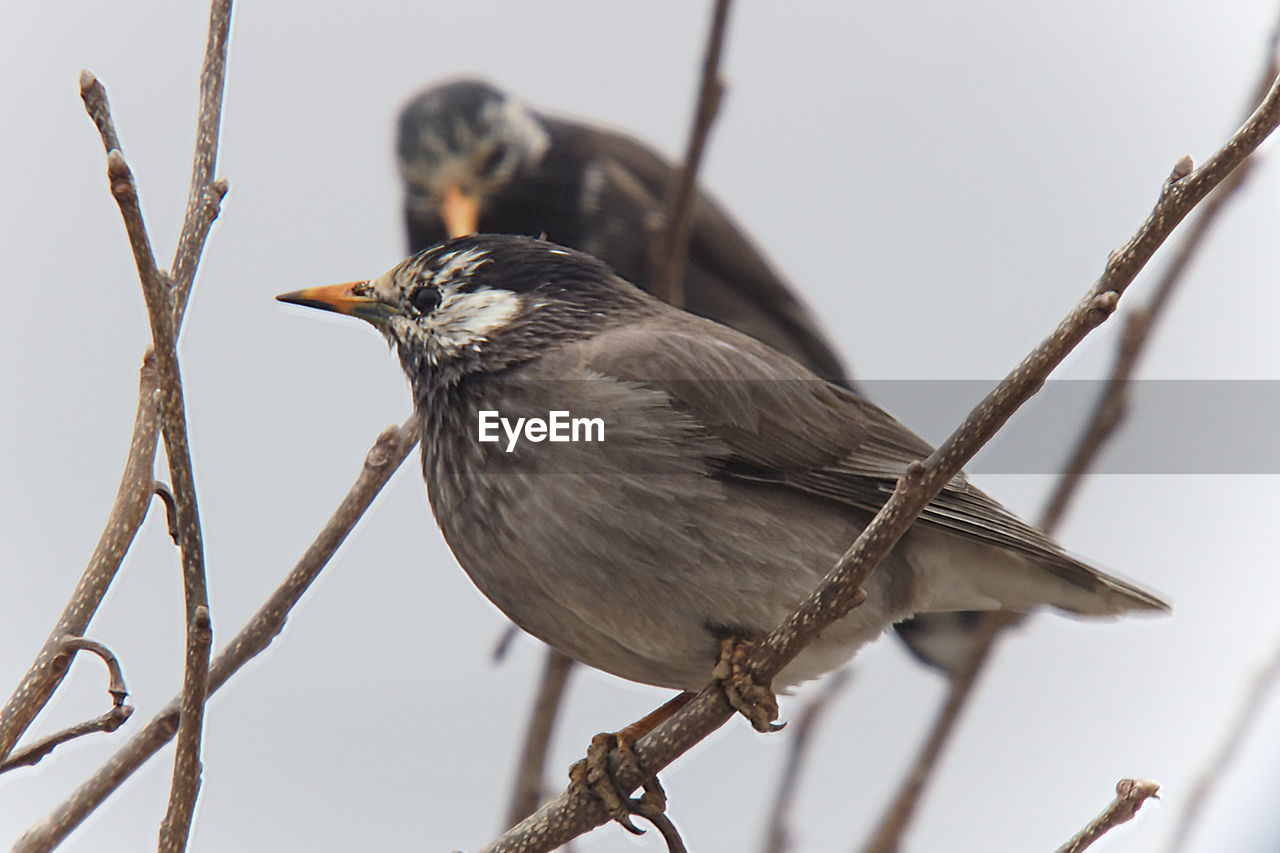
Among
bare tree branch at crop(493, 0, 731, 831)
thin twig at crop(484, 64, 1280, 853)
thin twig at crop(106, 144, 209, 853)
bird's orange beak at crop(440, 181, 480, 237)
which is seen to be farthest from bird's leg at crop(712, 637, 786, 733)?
bird's orange beak at crop(440, 181, 480, 237)

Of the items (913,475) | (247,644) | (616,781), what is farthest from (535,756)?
(913,475)

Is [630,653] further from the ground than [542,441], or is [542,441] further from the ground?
[542,441]

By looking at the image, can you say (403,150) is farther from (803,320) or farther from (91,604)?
(91,604)

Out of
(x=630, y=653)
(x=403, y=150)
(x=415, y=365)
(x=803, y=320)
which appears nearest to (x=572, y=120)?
(x=403, y=150)

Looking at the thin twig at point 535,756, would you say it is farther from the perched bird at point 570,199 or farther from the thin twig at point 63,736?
the perched bird at point 570,199

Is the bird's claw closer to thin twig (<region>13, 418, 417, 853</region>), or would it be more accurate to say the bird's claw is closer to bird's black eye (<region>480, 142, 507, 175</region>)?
thin twig (<region>13, 418, 417, 853</region>)

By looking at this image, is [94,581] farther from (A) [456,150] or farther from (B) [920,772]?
(A) [456,150]

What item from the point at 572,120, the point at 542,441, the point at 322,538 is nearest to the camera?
the point at 322,538

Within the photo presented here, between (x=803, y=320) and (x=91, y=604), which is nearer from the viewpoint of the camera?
(x=91, y=604)
